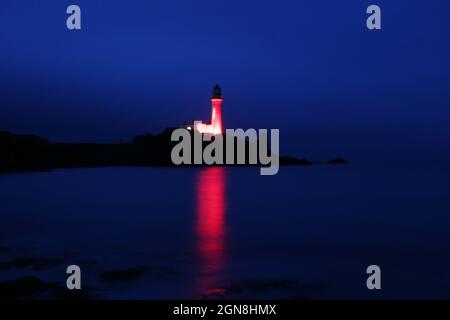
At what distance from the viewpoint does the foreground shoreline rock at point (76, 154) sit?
47.4 metres

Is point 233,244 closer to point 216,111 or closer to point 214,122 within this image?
point 214,122

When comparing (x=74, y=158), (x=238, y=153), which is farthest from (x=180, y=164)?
(x=74, y=158)

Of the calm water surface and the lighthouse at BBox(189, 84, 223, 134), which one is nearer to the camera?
the calm water surface

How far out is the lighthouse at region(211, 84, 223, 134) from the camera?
53656 millimetres

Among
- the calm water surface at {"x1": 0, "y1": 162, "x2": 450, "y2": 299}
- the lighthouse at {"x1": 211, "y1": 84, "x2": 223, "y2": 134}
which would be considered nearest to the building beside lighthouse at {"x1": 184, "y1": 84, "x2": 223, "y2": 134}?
the lighthouse at {"x1": 211, "y1": 84, "x2": 223, "y2": 134}

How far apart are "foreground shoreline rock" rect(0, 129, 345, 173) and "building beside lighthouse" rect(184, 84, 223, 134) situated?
919cm

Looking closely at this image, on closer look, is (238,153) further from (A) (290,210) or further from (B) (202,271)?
(B) (202,271)

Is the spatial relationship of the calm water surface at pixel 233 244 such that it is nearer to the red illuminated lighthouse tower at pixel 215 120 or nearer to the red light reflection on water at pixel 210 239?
the red light reflection on water at pixel 210 239

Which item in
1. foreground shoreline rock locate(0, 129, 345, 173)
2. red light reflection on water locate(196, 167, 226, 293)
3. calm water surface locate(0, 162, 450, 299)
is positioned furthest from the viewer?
foreground shoreline rock locate(0, 129, 345, 173)

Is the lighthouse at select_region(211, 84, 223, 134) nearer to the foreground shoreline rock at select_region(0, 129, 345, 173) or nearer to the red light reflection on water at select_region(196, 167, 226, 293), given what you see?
the foreground shoreline rock at select_region(0, 129, 345, 173)

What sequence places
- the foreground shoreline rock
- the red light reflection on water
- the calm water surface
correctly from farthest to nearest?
the foreground shoreline rock < the red light reflection on water < the calm water surface

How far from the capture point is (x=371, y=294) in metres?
8.75

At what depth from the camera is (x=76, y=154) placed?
2709 inches

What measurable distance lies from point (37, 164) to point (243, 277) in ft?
157
